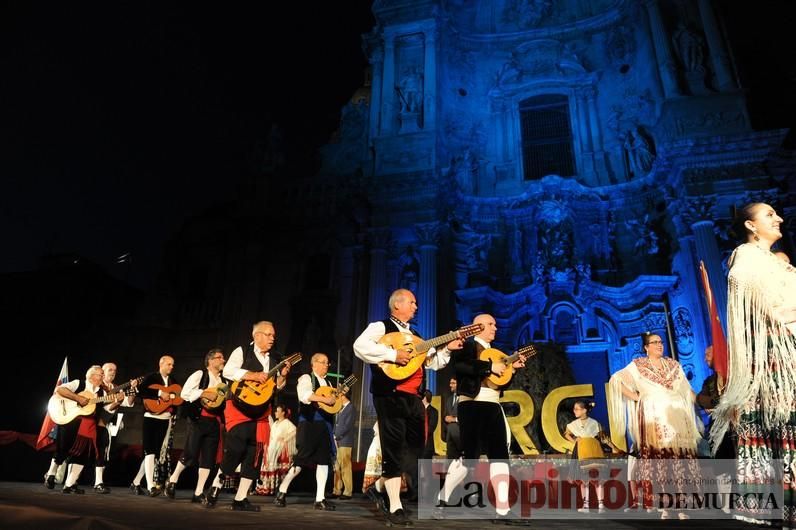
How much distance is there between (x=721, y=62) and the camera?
16.2m

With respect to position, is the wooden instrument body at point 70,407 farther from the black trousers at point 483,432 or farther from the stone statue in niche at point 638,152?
the stone statue in niche at point 638,152

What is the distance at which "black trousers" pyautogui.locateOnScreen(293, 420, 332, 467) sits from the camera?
21.6 ft

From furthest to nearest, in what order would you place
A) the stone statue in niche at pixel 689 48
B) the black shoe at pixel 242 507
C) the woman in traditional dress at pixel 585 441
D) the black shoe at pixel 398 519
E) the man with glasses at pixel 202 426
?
1. the stone statue in niche at pixel 689 48
2. the woman in traditional dress at pixel 585 441
3. the man with glasses at pixel 202 426
4. the black shoe at pixel 242 507
5. the black shoe at pixel 398 519

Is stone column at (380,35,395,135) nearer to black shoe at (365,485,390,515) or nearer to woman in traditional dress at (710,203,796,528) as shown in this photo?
black shoe at (365,485,390,515)

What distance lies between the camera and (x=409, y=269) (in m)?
16.4

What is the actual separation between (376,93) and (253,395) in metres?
16.3

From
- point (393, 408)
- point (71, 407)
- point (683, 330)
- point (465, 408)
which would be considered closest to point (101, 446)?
point (71, 407)

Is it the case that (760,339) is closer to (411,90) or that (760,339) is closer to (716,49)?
(716,49)

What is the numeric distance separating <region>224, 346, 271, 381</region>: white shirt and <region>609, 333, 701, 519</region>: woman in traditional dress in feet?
13.5

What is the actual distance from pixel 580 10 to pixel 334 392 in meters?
20.4

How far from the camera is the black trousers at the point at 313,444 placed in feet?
21.6

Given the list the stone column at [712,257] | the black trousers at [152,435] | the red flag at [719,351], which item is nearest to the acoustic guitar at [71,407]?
the black trousers at [152,435]

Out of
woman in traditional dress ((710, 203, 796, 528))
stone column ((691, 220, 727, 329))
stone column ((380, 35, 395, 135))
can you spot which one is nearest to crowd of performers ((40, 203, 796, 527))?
woman in traditional dress ((710, 203, 796, 528))

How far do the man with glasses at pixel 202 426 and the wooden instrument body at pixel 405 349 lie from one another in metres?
3.09
